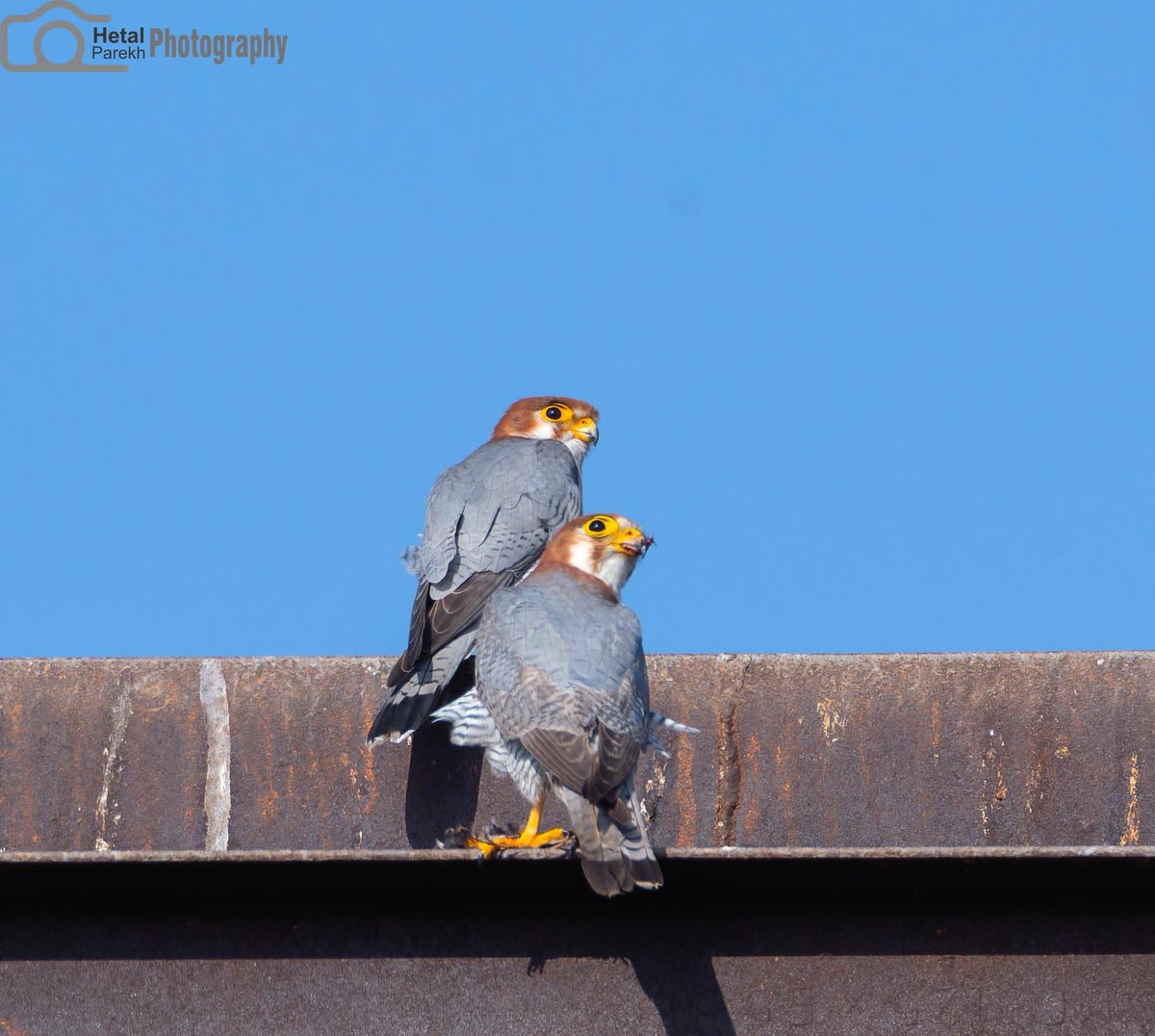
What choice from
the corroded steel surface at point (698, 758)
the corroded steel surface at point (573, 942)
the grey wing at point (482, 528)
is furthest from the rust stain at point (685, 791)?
the corroded steel surface at point (573, 942)

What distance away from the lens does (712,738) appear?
4.88 m

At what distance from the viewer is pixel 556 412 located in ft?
20.9

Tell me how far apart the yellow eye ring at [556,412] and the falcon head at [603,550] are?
1531 millimetres

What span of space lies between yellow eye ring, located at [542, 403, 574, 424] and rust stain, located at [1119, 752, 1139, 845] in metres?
2.60

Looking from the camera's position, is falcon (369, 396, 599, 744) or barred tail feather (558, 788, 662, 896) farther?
falcon (369, 396, 599, 744)

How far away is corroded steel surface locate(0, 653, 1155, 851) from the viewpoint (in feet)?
15.3

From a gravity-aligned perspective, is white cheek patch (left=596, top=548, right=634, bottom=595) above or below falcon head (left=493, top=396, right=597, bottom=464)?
below

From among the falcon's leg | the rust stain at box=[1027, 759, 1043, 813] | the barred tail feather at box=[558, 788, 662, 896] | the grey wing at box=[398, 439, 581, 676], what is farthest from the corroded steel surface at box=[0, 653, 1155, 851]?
the barred tail feather at box=[558, 788, 662, 896]

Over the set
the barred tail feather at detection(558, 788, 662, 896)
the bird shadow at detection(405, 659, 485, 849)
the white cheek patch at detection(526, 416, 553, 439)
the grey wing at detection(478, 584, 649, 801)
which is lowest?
the bird shadow at detection(405, 659, 485, 849)

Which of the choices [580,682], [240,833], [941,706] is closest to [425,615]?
[240,833]

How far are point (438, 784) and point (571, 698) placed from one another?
1.03 m

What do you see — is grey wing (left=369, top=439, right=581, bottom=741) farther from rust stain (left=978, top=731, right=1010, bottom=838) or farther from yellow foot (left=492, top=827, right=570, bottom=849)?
rust stain (left=978, top=731, right=1010, bottom=838)

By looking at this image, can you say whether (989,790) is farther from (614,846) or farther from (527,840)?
(614,846)

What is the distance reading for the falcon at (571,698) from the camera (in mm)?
3670
